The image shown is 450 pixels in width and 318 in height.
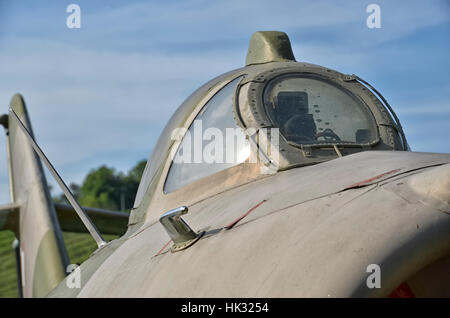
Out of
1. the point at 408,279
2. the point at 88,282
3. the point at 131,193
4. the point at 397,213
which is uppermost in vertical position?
the point at 397,213

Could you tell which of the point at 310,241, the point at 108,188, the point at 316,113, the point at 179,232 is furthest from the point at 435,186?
the point at 108,188

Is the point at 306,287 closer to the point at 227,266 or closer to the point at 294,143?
the point at 227,266

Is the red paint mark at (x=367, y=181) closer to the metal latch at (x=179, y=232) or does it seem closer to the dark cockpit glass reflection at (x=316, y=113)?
the metal latch at (x=179, y=232)

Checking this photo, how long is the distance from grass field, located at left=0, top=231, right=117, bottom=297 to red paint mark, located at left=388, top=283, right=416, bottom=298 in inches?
974

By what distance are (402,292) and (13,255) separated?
35305 mm

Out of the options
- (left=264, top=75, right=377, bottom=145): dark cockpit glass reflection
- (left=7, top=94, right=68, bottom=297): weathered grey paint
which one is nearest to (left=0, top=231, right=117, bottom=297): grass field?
(left=7, top=94, right=68, bottom=297): weathered grey paint

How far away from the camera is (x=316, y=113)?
4.91 meters

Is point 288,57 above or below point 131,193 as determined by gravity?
above

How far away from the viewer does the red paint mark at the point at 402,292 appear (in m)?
2.92

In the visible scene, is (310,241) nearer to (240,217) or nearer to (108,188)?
(240,217)

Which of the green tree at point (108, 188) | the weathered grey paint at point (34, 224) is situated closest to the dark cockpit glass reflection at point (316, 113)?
the weathered grey paint at point (34, 224)

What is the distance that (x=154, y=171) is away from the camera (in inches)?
216

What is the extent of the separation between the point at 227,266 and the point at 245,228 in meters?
0.29
